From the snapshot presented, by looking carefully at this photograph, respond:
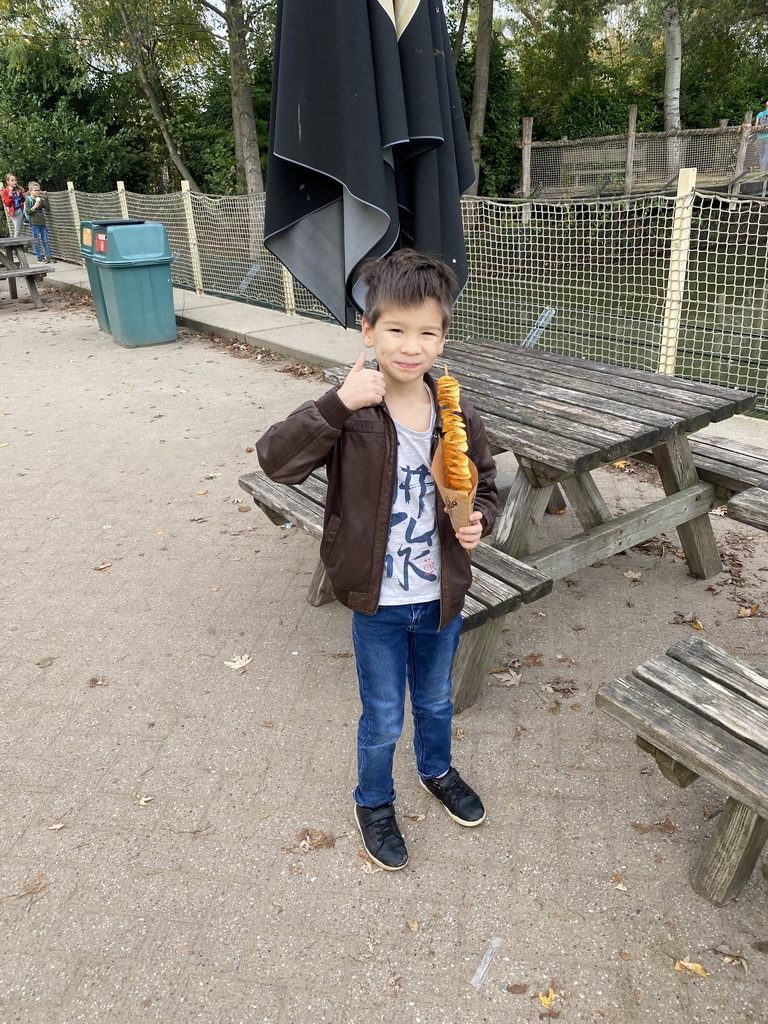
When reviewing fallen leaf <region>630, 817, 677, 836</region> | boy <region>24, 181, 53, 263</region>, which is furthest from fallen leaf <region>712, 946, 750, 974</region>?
boy <region>24, 181, 53, 263</region>

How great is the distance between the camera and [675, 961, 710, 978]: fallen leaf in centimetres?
189

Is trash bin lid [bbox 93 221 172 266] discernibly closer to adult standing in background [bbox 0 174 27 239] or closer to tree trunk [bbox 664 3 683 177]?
adult standing in background [bbox 0 174 27 239]

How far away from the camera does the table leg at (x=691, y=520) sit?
345 cm

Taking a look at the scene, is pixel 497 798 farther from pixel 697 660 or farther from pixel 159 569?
pixel 159 569

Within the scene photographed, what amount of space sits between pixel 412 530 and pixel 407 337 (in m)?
0.50

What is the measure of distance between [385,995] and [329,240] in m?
2.92

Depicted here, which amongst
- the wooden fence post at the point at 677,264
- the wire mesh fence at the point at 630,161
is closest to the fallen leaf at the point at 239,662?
the wooden fence post at the point at 677,264

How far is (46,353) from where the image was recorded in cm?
915

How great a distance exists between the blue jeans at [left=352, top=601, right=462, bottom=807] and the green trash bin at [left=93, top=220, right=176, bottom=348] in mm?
7543

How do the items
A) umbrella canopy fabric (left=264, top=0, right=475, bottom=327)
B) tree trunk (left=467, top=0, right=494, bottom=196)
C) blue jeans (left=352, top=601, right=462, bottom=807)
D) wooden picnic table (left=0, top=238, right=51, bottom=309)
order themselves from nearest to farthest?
blue jeans (left=352, top=601, right=462, bottom=807) → umbrella canopy fabric (left=264, top=0, right=475, bottom=327) → wooden picnic table (left=0, top=238, right=51, bottom=309) → tree trunk (left=467, top=0, right=494, bottom=196)

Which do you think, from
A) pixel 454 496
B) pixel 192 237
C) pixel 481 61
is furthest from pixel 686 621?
pixel 481 61

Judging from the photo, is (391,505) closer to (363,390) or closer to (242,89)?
(363,390)

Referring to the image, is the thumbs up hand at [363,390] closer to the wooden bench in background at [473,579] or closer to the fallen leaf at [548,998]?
the wooden bench in background at [473,579]

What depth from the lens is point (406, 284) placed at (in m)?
1.83
